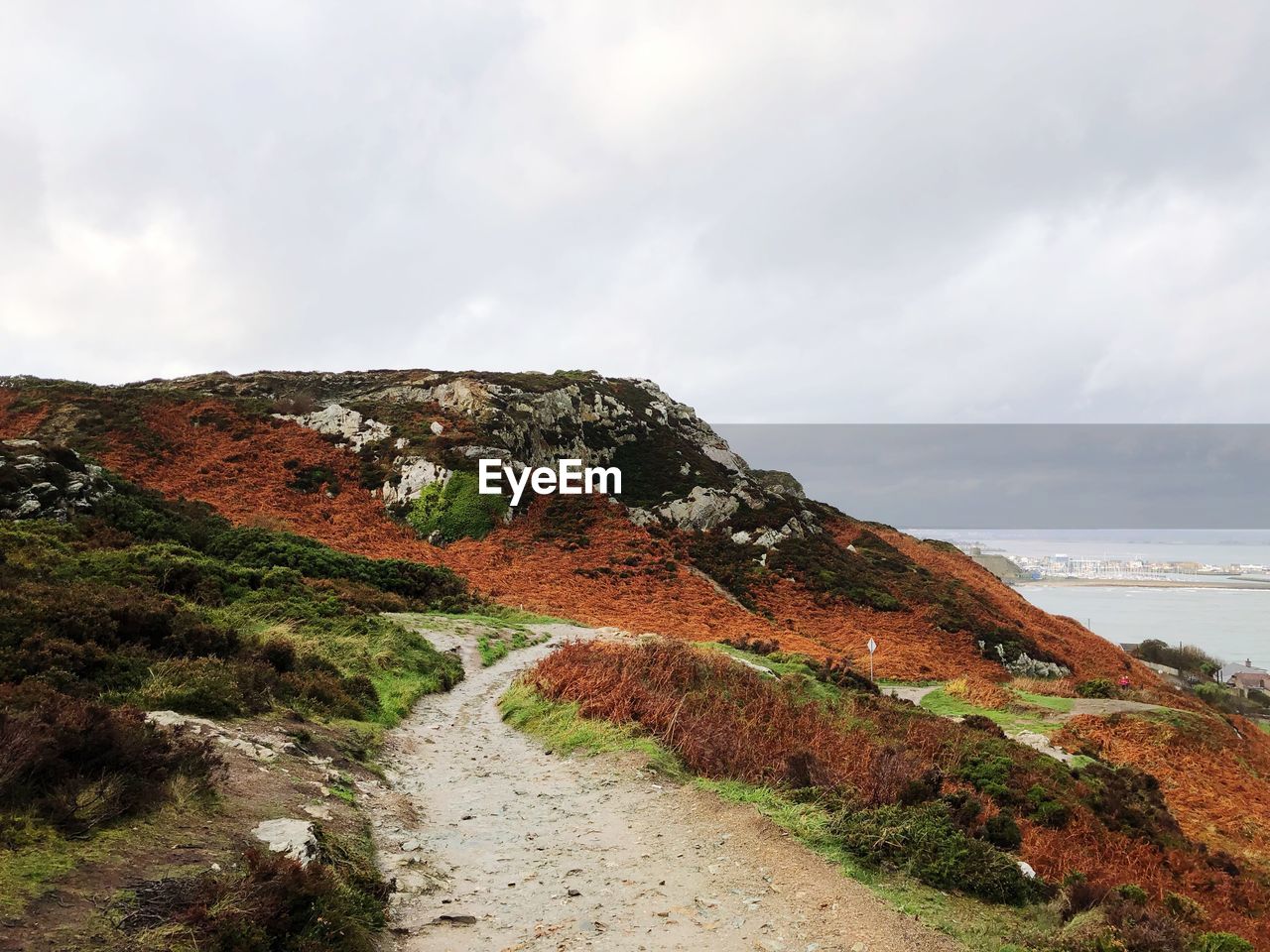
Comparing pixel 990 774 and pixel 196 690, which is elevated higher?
pixel 196 690

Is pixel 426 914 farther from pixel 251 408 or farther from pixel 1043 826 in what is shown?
pixel 251 408

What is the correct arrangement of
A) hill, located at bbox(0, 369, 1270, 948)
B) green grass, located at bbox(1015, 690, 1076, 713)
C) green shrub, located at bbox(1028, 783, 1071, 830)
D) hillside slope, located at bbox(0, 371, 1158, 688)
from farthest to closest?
1. hillside slope, located at bbox(0, 371, 1158, 688)
2. green grass, located at bbox(1015, 690, 1076, 713)
3. green shrub, located at bbox(1028, 783, 1071, 830)
4. hill, located at bbox(0, 369, 1270, 948)

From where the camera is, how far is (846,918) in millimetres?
5590

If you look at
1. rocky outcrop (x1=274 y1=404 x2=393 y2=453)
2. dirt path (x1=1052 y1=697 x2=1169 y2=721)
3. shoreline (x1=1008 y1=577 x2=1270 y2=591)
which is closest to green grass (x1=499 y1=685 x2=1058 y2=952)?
dirt path (x1=1052 y1=697 x2=1169 y2=721)

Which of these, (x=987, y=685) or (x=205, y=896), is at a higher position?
(x=205, y=896)

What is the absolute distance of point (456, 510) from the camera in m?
38.2

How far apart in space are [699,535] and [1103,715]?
910 inches

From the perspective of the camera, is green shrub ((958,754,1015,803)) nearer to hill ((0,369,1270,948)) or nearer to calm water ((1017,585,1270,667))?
hill ((0,369,1270,948))

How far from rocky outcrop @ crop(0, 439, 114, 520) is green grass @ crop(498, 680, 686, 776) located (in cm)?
1496

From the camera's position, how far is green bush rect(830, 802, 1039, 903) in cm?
632

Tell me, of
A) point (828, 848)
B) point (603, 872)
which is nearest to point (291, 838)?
point (603, 872)

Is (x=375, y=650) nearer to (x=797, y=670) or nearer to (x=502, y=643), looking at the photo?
(x=502, y=643)

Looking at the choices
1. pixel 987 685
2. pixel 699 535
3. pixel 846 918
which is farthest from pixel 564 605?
pixel 846 918

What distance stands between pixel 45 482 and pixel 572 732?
18.7 m
